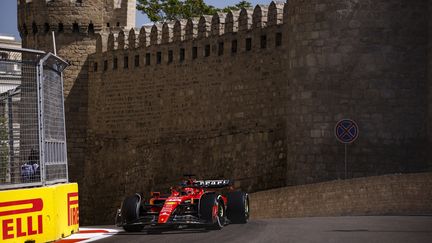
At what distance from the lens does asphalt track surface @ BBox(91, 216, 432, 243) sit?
498 inches

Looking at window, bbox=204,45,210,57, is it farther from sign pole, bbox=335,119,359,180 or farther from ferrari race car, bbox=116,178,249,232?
ferrari race car, bbox=116,178,249,232

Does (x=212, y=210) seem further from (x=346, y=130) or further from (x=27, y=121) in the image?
(x=346, y=130)

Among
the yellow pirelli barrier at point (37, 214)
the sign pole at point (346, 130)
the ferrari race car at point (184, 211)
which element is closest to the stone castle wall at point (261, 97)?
the sign pole at point (346, 130)

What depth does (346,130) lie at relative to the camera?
22.8 m

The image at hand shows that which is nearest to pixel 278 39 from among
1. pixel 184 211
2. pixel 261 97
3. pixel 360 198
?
pixel 261 97

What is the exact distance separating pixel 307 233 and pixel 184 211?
2184mm

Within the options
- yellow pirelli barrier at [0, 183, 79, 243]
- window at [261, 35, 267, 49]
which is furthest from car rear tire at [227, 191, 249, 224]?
window at [261, 35, 267, 49]

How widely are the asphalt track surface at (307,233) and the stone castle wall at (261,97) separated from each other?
27.4 feet

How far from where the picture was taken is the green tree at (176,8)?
209 feet

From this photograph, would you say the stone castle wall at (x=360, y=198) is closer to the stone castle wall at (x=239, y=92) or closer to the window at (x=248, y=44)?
the stone castle wall at (x=239, y=92)

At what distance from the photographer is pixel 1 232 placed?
11438 mm

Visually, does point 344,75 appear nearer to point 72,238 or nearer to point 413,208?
point 413,208

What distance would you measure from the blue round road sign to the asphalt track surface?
251 inches

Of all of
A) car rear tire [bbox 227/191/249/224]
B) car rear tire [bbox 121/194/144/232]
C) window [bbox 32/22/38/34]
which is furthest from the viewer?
window [bbox 32/22/38/34]
